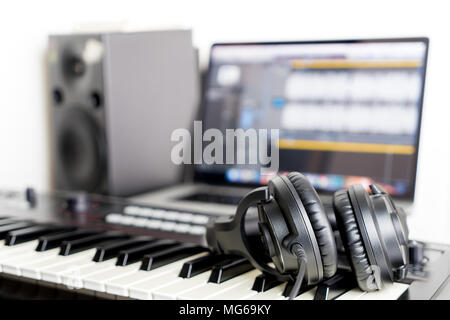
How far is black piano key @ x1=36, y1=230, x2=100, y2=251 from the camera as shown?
1002 millimetres

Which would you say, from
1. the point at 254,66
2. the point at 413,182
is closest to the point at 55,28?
the point at 254,66

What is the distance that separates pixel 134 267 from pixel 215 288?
0.52ft

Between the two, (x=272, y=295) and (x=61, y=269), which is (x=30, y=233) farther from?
(x=272, y=295)

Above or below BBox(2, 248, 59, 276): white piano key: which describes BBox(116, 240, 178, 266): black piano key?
above

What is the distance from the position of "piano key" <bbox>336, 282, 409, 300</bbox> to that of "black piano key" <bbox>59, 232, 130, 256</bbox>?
0.45 metres

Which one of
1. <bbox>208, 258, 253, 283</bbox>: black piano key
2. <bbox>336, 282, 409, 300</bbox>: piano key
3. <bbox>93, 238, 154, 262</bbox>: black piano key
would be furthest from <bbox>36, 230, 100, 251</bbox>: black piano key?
<bbox>336, 282, 409, 300</bbox>: piano key

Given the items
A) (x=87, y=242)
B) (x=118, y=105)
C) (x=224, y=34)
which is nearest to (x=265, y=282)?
(x=87, y=242)

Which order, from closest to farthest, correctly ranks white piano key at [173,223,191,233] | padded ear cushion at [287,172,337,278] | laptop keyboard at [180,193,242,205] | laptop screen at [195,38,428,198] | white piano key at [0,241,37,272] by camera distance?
padded ear cushion at [287,172,337,278] < white piano key at [0,241,37,272] < white piano key at [173,223,191,233] < laptop screen at [195,38,428,198] < laptop keyboard at [180,193,242,205]

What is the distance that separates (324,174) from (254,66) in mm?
329

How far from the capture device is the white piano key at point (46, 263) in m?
0.90

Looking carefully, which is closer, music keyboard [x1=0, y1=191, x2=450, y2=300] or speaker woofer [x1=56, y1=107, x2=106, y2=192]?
music keyboard [x1=0, y1=191, x2=450, y2=300]

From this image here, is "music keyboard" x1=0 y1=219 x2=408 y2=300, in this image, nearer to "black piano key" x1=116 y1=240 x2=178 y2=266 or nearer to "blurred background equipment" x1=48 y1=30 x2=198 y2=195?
"black piano key" x1=116 y1=240 x2=178 y2=266

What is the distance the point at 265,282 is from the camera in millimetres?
826

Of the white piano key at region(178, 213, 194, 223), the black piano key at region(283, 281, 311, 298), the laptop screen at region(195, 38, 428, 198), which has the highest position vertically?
the laptop screen at region(195, 38, 428, 198)
